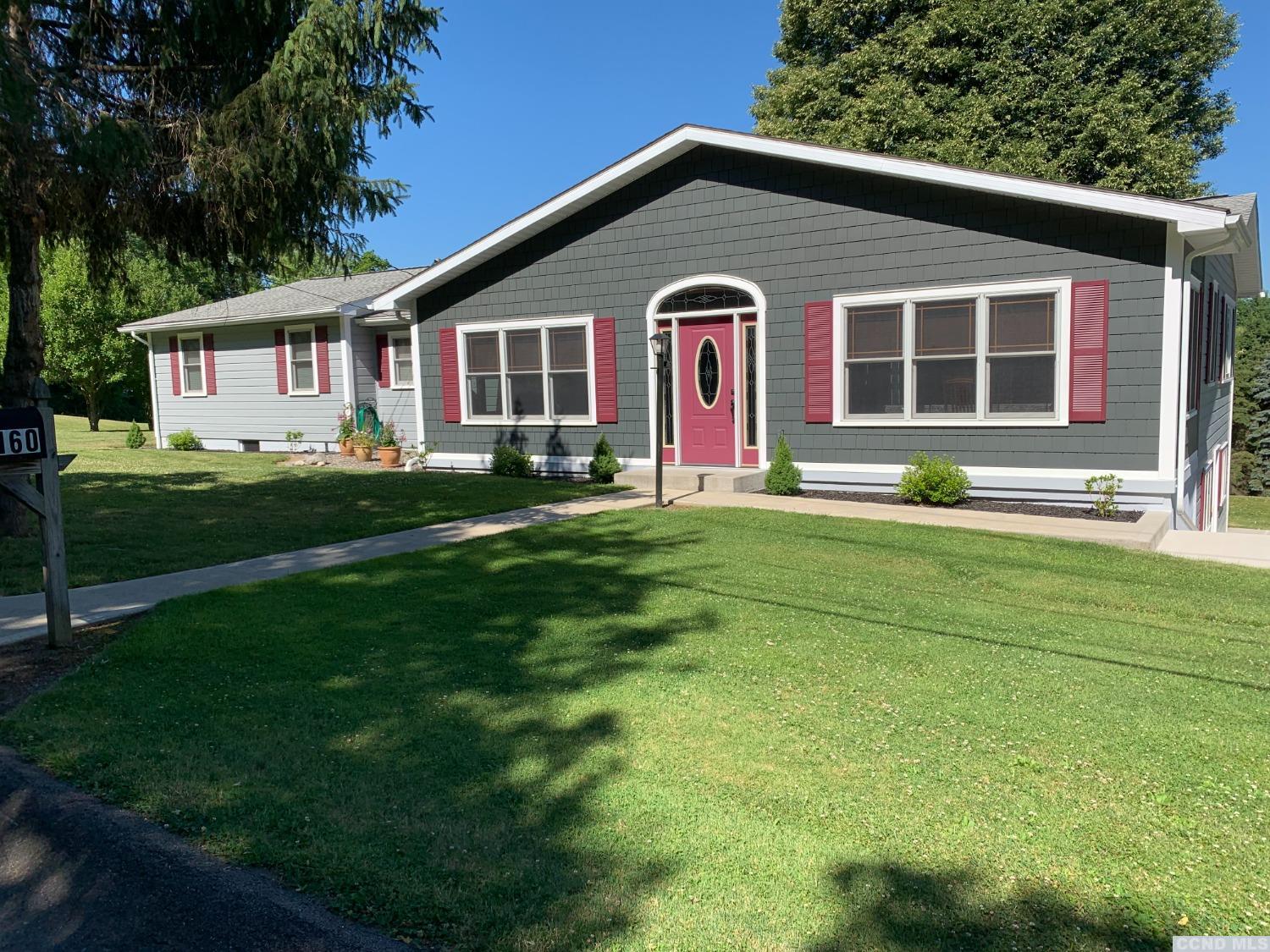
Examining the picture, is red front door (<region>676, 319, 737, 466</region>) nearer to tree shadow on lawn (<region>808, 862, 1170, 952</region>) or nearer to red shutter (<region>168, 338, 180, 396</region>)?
tree shadow on lawn (<region>808, 862, 1170, 952</region>)

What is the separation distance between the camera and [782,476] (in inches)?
468

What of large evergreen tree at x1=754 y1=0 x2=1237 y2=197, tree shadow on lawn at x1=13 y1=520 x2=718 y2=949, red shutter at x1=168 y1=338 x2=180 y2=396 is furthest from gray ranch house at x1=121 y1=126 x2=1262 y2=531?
red shutter at x1=168 y1=338 x2=180 y2=396

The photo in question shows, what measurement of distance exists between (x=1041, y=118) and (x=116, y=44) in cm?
2099

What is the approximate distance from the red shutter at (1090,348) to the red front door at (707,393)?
4.37 metres

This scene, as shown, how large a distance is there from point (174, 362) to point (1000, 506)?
1940 cm

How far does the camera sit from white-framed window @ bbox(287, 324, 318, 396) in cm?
1938

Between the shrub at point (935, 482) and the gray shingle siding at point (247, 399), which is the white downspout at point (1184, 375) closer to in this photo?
the shrub at point (935, 482)

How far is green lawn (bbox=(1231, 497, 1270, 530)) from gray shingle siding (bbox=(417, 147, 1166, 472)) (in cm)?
1127

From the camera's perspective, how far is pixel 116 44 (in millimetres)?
8430

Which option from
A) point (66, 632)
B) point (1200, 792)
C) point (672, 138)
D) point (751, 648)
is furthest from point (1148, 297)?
point (66, 632)

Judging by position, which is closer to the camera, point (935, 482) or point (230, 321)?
point (935, 482)

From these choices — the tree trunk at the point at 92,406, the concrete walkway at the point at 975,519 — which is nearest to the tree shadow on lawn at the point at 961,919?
the concrete walkway at the point at 975,519

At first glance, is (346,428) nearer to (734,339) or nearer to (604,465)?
(604,465)

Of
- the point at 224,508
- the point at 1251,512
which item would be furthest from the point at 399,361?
the point at 1251,512
